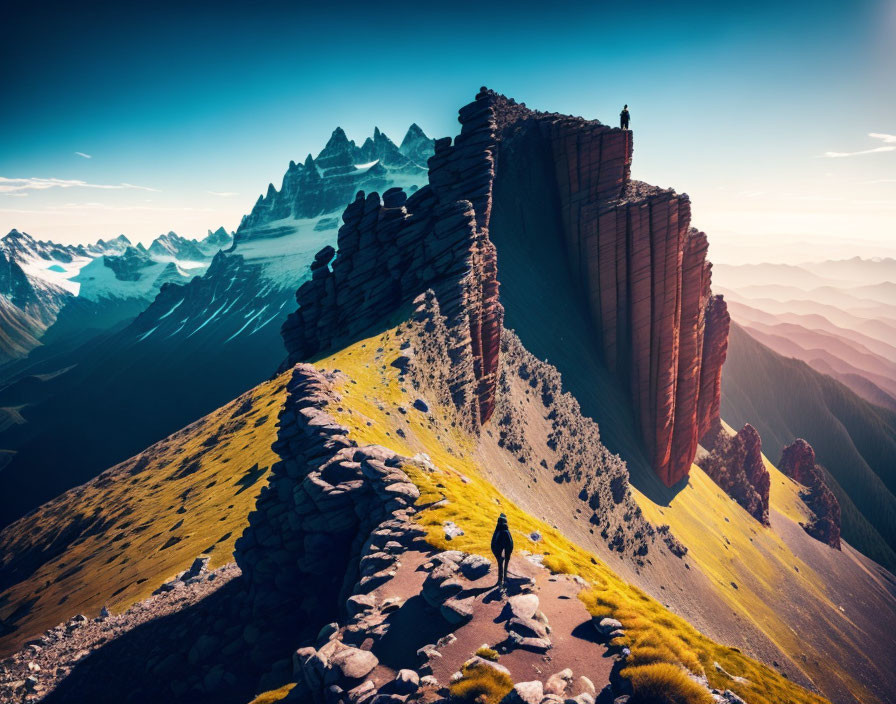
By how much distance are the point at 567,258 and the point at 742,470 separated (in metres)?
89.6

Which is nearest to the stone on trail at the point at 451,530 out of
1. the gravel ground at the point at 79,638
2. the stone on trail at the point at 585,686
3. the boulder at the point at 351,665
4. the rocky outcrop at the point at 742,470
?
the boulder at the point at 351,665

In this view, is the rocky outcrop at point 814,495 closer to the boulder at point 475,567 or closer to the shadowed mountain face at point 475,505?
the shadowed mountain face at point 475,505

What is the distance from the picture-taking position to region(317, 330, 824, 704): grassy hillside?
19562 millimetres

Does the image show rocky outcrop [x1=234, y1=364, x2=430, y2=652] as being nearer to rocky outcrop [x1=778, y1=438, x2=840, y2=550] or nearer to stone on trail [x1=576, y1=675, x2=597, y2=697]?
stone on trail [x1=576, y1=675, x2=597, y2=697]

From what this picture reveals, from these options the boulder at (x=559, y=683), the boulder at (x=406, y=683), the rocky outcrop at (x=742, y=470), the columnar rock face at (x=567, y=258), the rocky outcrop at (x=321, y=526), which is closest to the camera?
the boulder at (x=559, y=683)

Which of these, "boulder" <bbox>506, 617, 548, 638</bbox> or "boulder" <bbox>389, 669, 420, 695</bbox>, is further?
"boulder" <bbox>506, 617, 548, 638</bbox>

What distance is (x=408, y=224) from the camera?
8519cm

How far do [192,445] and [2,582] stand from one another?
171ft

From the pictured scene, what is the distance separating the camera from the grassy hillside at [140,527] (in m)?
58.4

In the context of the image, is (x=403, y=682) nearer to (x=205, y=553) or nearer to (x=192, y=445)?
(x=205, y=553)

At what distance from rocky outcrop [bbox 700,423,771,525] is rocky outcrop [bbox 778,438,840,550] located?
84.1 ft

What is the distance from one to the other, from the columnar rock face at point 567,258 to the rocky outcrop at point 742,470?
34.0 meters

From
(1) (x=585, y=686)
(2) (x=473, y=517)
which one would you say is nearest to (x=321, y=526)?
(2) (x=473, y=517)

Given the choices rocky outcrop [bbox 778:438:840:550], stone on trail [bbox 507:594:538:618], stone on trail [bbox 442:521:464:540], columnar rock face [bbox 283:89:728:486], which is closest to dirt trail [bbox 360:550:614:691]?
stone on trail [bbox 507:594:538:618]
